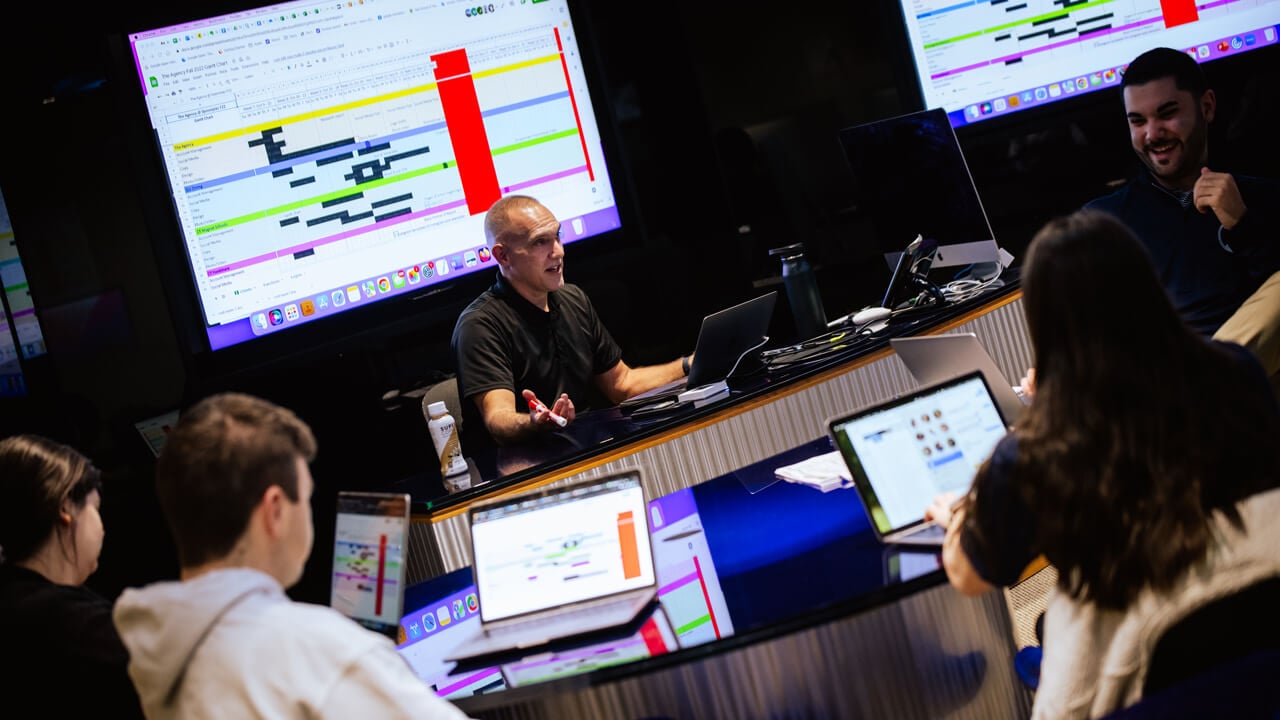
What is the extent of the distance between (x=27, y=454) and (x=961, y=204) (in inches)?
106

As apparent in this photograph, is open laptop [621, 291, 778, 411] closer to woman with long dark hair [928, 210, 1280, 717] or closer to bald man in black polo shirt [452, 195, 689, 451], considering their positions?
bald man in black polo shirt [452, 195, 689, 451]

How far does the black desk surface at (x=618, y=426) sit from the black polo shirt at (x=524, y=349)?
12.0 inches

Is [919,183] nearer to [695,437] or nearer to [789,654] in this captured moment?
[695,437]

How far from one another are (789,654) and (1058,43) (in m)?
3.70

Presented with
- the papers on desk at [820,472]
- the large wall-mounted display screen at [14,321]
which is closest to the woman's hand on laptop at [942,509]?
the papers on desk at [820,472]

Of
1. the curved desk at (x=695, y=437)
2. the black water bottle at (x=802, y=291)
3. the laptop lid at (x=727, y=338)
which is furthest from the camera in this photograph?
the black water bottle at (x=802, y=291)

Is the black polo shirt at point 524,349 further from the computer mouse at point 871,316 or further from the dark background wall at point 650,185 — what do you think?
the computer mouse at point 871,316

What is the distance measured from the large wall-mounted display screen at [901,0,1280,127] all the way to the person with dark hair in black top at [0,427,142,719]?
141 inches

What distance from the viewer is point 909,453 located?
2051 millimetres

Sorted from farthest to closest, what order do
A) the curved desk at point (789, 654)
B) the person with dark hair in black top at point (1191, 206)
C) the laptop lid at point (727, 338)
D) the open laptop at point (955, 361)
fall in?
the laptop lid at point (727, 338) < the person with dark hair in black top at point (1191, 206) < the open laptop at point (955, 361) < the curved desk at point (789, 654)

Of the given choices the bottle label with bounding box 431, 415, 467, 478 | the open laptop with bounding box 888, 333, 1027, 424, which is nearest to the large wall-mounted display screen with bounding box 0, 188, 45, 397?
the bottle label with bounding box 431, 415, 467, 478

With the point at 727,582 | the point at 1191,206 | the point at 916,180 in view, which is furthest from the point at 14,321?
the point at 1191,206

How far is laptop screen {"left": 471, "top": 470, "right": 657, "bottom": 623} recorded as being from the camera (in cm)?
205

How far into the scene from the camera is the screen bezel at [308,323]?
3617mm
